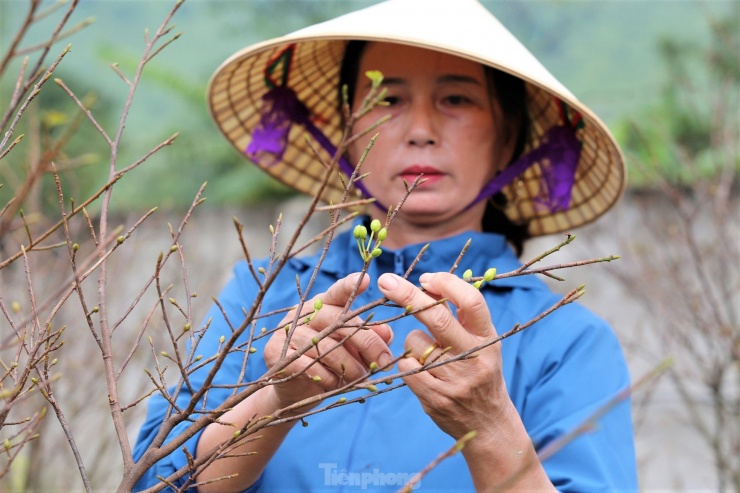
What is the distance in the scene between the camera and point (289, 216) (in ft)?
16.6

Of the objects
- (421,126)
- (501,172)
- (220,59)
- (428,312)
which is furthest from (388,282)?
(220,59)

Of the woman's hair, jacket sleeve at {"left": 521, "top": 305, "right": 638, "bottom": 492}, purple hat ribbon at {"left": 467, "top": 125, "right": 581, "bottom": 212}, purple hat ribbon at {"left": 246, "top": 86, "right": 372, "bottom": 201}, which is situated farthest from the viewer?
purple hat ribbon at {"left": 246, "top": 86, "right": 372, "bottom": 201}

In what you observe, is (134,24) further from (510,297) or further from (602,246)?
(510,297)

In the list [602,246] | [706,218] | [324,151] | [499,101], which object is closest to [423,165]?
→ [499,101]

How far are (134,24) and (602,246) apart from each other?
4374 mm

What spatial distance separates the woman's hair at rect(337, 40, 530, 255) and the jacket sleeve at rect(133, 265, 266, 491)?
498mm

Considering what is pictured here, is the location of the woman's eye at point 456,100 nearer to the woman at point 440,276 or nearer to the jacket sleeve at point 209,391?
the woman at point 440,276

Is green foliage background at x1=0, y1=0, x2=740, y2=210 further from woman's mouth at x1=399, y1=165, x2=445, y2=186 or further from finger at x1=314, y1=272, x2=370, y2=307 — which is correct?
finger at x1=314, y1=272, x2=370, y2=307

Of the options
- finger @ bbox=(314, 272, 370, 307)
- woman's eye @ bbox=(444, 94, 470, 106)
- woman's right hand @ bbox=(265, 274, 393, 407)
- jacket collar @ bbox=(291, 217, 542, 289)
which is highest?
woman's eye @ bbox=(444, 94, 470, 106)

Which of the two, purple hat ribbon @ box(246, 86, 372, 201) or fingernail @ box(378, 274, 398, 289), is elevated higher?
purple hat ribbon @ box(246, 86, 372, 201)

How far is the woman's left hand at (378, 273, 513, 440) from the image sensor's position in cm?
92

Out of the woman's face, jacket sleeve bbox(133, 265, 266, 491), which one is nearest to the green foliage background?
jacket sleeve bbox(133, 265, 266, 491)

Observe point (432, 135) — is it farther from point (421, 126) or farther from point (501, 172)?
point (501, 172)

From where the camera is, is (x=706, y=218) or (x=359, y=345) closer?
(x=359, y=345)
